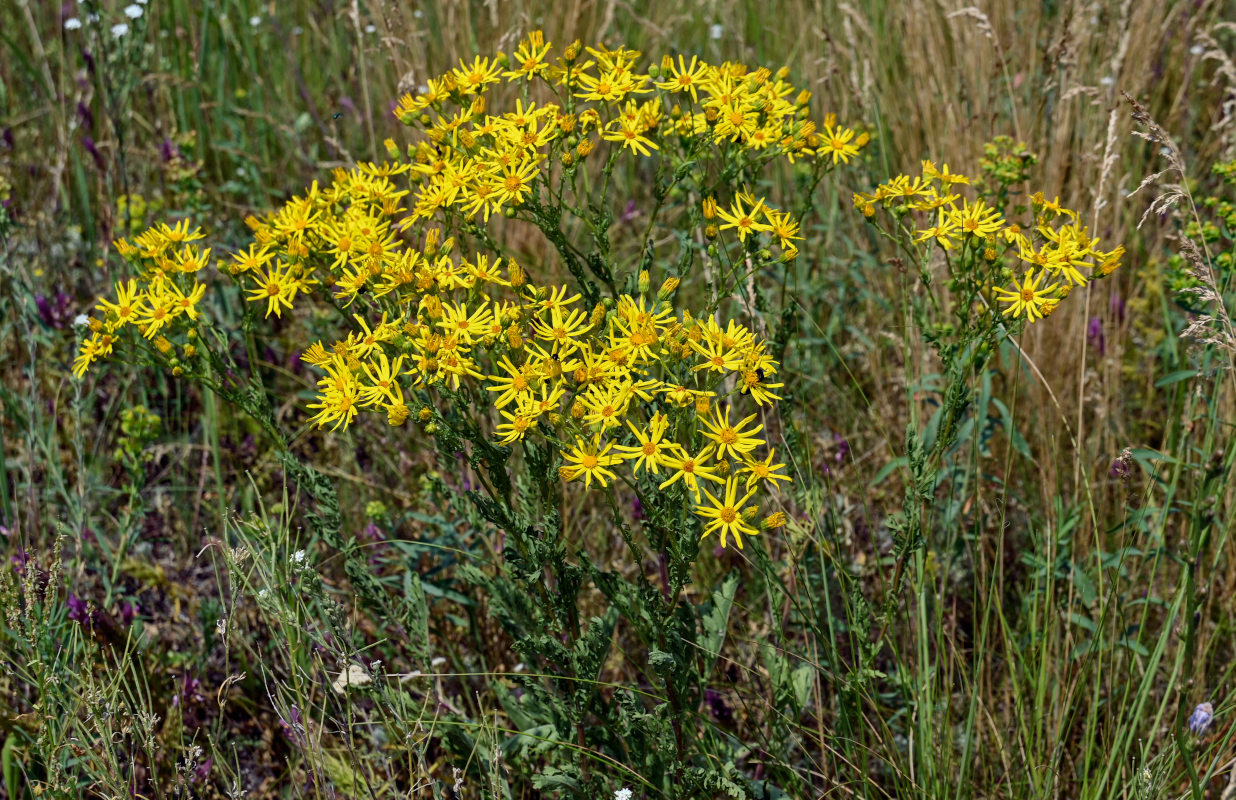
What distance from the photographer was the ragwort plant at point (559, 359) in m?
1.87

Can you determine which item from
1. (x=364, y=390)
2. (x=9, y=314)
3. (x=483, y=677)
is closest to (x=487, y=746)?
(x=483, y=677)

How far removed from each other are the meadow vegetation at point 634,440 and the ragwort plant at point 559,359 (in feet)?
0.05

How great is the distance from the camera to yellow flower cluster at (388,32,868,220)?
83.9 inches

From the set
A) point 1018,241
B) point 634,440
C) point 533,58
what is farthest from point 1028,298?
point 533,58

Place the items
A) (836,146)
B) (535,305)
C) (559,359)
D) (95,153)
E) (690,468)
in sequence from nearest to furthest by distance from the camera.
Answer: (690,468) → (559,359) → (535,305) → (836,146) → (95,153)

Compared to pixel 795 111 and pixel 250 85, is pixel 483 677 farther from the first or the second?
pixel 250 85

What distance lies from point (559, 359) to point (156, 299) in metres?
0.95

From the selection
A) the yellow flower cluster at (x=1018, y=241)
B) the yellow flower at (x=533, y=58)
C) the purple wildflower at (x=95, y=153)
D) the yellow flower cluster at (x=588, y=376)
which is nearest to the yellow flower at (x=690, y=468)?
the yellow flower cluster at (x=588, y=376)

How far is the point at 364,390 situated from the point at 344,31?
12.9 feet

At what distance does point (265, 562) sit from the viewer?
2.07 metres

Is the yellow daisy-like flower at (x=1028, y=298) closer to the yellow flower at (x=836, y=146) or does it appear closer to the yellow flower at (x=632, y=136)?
the yellow flower at (x=836, y=146)

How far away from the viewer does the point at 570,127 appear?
2160mm

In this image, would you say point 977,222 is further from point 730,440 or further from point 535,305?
point 535,305

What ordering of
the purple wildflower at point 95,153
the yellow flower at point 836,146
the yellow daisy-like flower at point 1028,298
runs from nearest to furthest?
the yellow daisy-like flower at point 1028,298 → the yellow flower at point 836,146 → the purple wildflower at point 95,153
